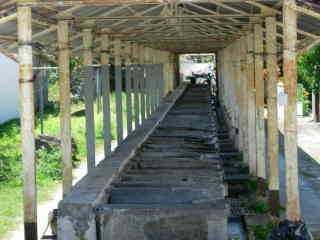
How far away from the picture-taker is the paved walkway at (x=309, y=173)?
1132cm

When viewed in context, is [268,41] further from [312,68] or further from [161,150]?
[312,68]

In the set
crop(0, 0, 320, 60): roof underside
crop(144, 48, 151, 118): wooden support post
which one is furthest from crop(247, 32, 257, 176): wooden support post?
crop(144, 48, 151, 118): wooden support post

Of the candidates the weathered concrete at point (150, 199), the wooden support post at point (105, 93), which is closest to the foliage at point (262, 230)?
the weathered concrete at point (150, 199)

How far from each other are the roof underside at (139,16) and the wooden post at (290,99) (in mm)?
613

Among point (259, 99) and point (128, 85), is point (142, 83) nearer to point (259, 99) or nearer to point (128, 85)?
point (128, 85)

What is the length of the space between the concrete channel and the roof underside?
2.29m

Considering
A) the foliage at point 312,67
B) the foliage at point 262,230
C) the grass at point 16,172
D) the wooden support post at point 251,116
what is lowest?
the foliage at point 262,230

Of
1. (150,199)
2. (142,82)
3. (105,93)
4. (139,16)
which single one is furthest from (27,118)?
(142,82)

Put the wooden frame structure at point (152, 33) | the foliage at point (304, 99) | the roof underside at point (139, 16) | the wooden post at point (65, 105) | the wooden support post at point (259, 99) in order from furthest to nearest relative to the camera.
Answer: the foliage at point (304, 99) < the wooden support post at point (259, 99) < the wooden post at point (65, 105) < the roof underside at point (139, 16) < the wooden frame structure at point (152, 33)

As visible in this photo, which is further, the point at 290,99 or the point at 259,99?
the point at 259,99

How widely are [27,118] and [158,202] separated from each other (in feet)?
6.02

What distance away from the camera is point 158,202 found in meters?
8.38

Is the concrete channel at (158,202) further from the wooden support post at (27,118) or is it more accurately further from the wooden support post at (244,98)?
the wooden support post at (244,98)

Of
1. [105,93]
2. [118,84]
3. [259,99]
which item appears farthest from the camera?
[118,84]
